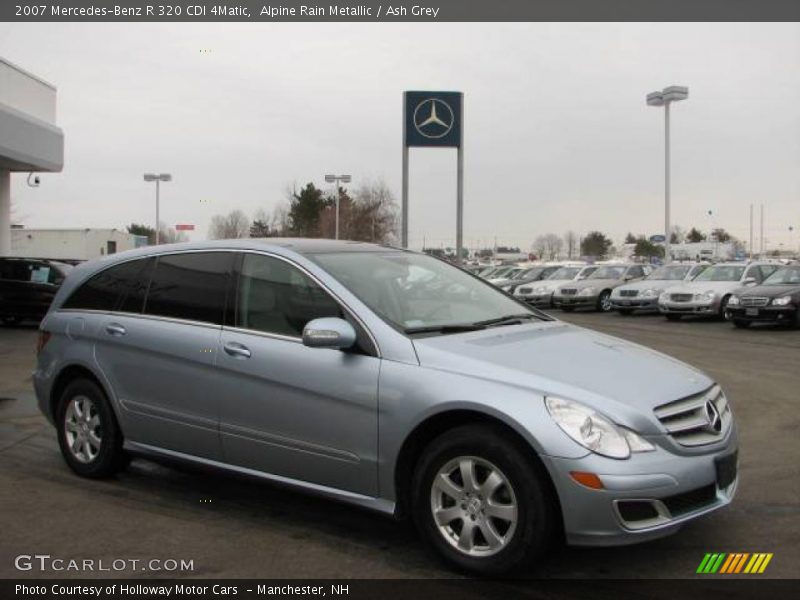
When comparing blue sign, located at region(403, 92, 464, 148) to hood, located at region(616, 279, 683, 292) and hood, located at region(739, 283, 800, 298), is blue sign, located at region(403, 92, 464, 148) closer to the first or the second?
hood, located at region(739, 283, 800, 298)

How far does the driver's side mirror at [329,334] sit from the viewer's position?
4.09 meters

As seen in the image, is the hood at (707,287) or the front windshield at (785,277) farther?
the hood at (707,287)

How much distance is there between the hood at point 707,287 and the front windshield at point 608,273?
5.67 m

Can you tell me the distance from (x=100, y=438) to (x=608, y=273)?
2375 centimetres

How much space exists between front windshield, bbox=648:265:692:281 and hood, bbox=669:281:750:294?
2.68 m

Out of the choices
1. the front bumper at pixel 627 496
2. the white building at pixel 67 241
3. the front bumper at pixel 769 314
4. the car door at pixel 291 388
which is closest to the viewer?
the front bumper at pixel 627 496

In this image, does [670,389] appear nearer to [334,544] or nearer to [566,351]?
[566,351]

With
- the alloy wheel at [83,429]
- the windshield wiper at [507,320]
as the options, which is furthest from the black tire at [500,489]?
the alloy wheel at [83,429]

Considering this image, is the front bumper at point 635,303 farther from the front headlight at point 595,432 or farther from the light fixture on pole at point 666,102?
the front headlight at point 595,432

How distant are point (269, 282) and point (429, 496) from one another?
1658mm

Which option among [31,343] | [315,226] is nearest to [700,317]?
[31,343]

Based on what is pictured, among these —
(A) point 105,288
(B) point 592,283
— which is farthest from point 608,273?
(A) point 105,288

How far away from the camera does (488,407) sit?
3668 mm

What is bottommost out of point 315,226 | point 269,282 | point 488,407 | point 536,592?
point 536,592
